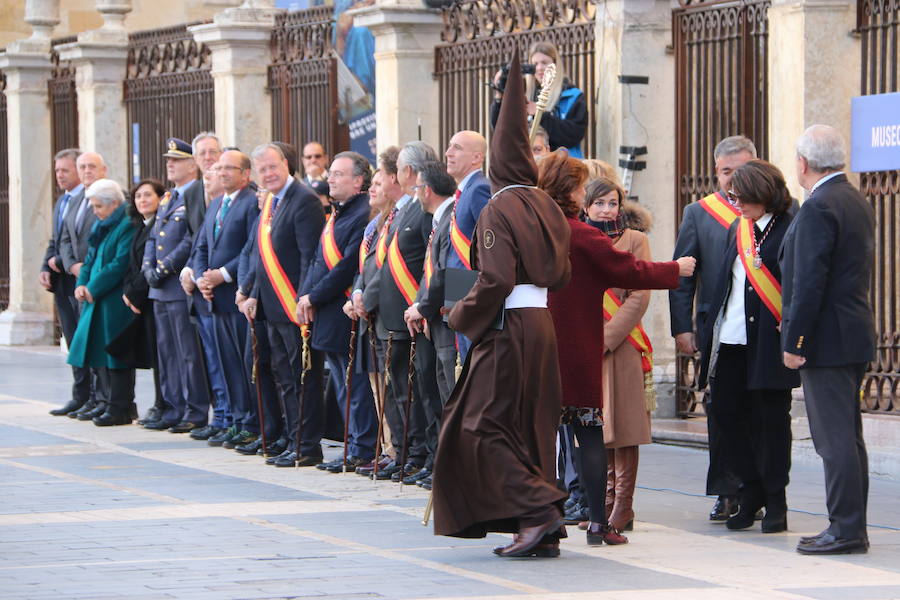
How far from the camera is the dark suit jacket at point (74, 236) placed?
46.9 feet

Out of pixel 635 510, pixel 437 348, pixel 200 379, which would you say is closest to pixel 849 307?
pixel 635 510

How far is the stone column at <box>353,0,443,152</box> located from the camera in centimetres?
1515

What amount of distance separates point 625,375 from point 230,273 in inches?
163

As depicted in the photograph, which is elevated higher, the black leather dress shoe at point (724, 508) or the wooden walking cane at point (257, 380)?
the wooden walking cane at point (257, 380)

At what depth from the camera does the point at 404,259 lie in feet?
33.9

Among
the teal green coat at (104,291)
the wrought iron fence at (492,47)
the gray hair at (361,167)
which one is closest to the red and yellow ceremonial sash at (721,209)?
the gray hair at (361,167)

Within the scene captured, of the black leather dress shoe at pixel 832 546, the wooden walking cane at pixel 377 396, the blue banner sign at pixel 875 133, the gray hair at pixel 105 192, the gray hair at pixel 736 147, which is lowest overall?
the black leather dress shoe at pixel 832 546

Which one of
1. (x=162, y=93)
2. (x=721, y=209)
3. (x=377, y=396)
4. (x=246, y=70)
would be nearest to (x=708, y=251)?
(x=721, y=209)

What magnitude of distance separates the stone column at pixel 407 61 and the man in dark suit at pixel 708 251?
246 inches

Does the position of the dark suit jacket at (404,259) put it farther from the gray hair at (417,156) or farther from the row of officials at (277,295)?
the gray hair at (417,156)

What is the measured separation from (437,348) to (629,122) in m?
3.56

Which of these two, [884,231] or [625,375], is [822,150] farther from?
[884,231]

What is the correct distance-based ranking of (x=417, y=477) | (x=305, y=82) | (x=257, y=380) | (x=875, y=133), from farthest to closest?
(x=305, y=82) < (x=257, y=380) < (x=875, y=133) < (x=417, y=477)

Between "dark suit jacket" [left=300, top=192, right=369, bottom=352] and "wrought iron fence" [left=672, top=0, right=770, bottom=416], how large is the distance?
259cm
